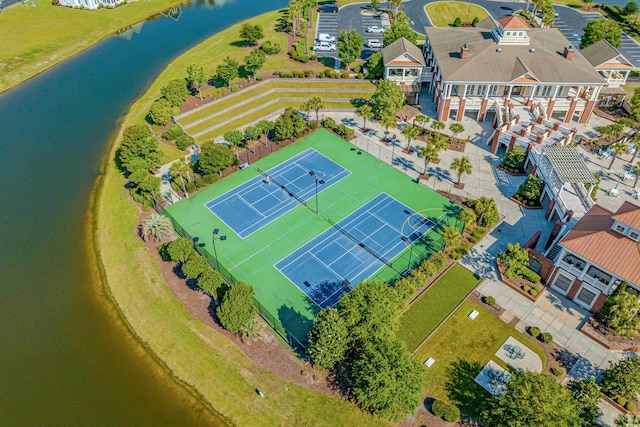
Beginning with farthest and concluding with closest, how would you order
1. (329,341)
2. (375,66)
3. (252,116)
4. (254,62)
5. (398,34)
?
(398,34)
(375,66)
(254,62)
(252,116)
(329,341)

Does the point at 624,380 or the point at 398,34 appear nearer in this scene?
the point at 624,380

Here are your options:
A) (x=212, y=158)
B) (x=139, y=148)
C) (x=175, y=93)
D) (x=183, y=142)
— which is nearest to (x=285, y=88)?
(x=175, y=93)

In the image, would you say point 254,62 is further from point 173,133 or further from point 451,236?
point 451,236

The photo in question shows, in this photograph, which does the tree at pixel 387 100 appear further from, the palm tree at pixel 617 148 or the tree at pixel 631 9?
the tree at pixel 631 9

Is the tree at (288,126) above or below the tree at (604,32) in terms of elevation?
below

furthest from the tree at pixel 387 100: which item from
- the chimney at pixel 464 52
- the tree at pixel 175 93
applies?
the tree at pixel 175 93

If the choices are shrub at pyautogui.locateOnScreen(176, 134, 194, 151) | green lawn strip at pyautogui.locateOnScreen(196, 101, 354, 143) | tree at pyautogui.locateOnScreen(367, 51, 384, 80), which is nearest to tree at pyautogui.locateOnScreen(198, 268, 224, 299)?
shrub at pyautogui.locateOnScreen(176, 134, 194, 151)

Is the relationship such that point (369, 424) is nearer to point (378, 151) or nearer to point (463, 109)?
point (378, 151)
